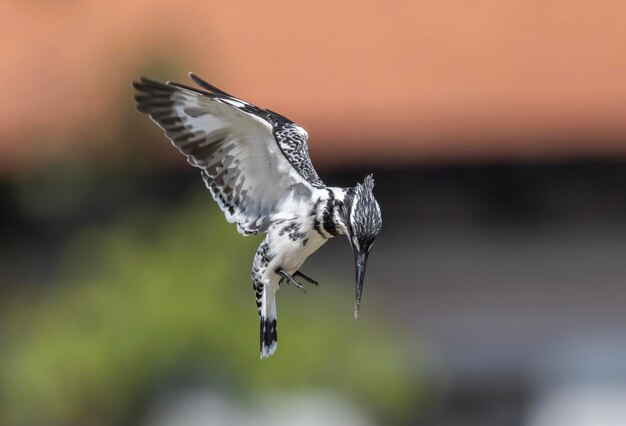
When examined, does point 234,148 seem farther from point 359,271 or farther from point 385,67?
point 385,67

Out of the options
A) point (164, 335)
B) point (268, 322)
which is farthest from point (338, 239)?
point (268, 322)

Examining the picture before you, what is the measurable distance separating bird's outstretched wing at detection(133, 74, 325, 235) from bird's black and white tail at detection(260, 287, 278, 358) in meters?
0.12

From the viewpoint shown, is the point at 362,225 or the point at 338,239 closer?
the point at 362,225

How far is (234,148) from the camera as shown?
2148 millimetres

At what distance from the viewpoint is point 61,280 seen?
5.18 m

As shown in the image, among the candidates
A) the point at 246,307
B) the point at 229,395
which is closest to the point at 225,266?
the point at 246,307

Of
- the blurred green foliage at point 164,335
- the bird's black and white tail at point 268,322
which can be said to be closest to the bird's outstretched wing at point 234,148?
the bird's black and white tail at point 268,322

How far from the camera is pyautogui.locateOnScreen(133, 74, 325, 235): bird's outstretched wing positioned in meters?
2.10

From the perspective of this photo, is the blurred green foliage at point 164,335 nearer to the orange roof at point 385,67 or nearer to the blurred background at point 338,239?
the blurred background at point 338,239

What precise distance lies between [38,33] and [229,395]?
7.54 feet

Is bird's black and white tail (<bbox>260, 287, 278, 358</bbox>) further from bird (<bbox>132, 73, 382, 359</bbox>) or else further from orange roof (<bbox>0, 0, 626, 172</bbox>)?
orange roof (<bbox>0, 0, 626, 172</bbox>)

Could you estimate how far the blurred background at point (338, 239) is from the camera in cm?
464

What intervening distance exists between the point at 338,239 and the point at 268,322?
13.6 ft

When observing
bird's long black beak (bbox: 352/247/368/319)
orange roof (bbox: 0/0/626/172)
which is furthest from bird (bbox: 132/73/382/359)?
orange roof (bbox: 0/0/626/172)
